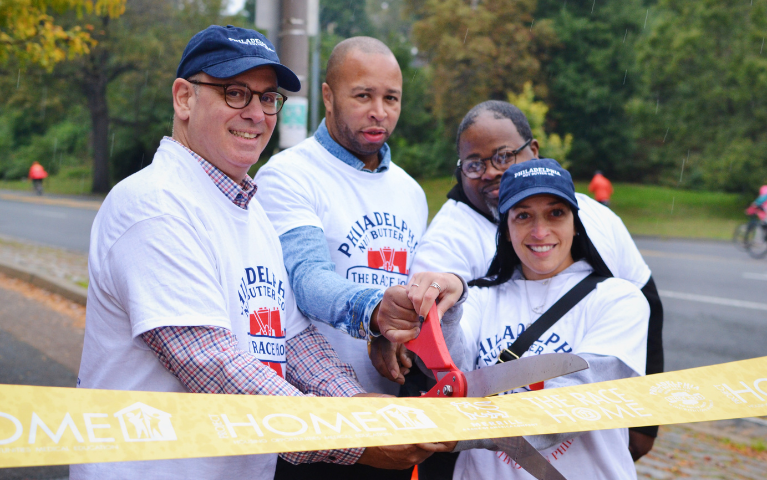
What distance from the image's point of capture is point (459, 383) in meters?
1.81

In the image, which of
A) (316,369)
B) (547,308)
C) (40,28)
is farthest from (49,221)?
(547,308)

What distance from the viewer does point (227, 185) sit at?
1.91 metres

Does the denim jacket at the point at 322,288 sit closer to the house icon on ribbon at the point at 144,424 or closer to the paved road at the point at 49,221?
the house icon on ribbon at the point at 144,424

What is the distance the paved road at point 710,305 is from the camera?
7.70 metres

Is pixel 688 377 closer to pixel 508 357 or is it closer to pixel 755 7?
pixel 508 357

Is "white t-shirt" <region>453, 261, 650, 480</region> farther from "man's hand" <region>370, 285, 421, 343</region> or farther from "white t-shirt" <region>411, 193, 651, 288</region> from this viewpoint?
"man's hand" <region>370, 285, 421, 343</region>

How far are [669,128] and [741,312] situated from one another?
2940 centimetres

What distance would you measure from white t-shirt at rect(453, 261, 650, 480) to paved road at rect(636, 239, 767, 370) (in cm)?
504

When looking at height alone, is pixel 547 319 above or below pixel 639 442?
above

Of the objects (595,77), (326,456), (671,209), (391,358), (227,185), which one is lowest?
(671,209)

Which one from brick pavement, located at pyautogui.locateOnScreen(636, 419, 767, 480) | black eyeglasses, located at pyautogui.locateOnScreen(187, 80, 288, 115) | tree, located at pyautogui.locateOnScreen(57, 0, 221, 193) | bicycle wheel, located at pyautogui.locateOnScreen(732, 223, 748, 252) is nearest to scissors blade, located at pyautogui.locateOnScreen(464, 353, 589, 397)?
black eyeglasses, located at pyautogui.locateOnScreen(187, 80, 288, 115)

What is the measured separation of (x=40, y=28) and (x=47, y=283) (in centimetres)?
463

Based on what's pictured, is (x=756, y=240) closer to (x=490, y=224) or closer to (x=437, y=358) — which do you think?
(x=490, y=224)

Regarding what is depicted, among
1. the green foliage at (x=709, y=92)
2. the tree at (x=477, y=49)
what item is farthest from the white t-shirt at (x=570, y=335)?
the green foliage at (x=709, y=92)
